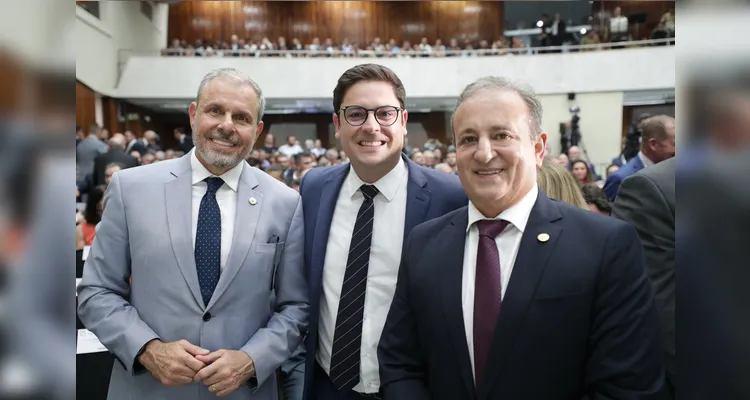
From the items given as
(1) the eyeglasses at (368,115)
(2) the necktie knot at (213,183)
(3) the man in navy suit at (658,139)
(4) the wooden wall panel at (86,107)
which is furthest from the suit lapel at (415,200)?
(4) the wooden wall panel at (86,107)

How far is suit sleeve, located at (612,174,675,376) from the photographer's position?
153 centimetres

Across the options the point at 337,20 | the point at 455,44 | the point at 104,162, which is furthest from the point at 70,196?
the point at 337,20

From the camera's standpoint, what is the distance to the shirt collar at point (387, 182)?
1925mm

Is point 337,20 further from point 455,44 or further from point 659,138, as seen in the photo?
point 659,138

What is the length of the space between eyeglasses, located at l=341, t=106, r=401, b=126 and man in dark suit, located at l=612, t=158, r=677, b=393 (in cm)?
83

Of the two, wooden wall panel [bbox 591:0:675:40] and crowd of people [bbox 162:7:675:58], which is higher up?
wooden wall panel [bbox 591:0:675:40]

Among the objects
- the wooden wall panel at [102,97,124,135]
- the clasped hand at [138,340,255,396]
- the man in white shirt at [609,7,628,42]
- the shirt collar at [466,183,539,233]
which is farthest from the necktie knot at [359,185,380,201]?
the man in white shirt at [609,7,628,42]

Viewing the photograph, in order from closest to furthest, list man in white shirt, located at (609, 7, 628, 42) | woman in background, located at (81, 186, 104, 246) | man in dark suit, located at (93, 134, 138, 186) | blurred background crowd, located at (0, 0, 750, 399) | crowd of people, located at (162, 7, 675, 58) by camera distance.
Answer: blurred background crowd, located at (0, 0, 750, 399) → woman in background, located at (81, 186, 104, 246) → man in dark suit, located at (93, 134, 138, 186) → crowd of people, located at (162, 7, 675, 58) → man in white shirt, located at (609, 7, 628, 42)

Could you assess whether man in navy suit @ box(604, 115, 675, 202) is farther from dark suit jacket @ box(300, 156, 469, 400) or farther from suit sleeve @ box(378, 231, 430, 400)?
suit sleeve @ box(378, 231, 430, 400)

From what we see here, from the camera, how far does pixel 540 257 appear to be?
1300 millimetres

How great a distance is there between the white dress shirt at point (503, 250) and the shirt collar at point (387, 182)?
0.54 meters

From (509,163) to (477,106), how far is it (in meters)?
0.17

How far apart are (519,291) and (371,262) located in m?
0.69

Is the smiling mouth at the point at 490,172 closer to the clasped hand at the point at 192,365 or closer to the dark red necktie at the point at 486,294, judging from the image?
the dark red necktie at the point at 486,294
